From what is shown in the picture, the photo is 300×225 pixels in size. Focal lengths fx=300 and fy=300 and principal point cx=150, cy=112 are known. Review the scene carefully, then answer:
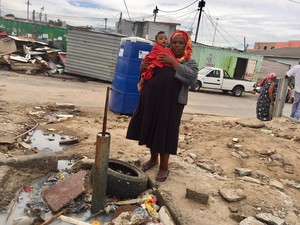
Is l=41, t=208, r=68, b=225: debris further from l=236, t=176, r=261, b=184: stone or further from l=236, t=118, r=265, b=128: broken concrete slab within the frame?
l=236, t=118, r=265, b=128: broken concrete slab

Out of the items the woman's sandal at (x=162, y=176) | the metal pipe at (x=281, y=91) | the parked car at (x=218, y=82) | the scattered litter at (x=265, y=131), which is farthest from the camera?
the parked car at (x=218, y=82)

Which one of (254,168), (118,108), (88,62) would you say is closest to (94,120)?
(118,108)

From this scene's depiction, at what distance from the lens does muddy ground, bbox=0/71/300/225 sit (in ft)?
9.94

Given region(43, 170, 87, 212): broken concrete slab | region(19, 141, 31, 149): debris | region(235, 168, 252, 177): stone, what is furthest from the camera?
region(19, 141, 31, 149): debris

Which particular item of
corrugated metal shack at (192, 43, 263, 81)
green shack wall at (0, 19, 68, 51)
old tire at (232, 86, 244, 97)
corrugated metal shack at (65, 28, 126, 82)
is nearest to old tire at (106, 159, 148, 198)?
corrugated metal shack at (65, 28, 126, 82)

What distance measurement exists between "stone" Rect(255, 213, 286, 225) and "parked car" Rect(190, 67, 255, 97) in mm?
13425

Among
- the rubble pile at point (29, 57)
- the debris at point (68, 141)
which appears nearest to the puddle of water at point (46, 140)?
the debris at point (68, 141)

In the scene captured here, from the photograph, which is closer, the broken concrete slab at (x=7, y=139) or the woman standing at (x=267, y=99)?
the broken concrete slab at (x=7, y=139)

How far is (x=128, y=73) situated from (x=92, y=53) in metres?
7.55

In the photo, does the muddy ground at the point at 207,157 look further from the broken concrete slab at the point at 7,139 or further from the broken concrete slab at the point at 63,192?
the broken concrete slab at the point at 63,192

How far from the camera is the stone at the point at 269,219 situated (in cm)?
282

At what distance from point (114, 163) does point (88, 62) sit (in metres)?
11.4

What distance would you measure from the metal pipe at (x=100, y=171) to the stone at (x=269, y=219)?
4.93 ft

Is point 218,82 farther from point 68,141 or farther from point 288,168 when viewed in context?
point 68,141
